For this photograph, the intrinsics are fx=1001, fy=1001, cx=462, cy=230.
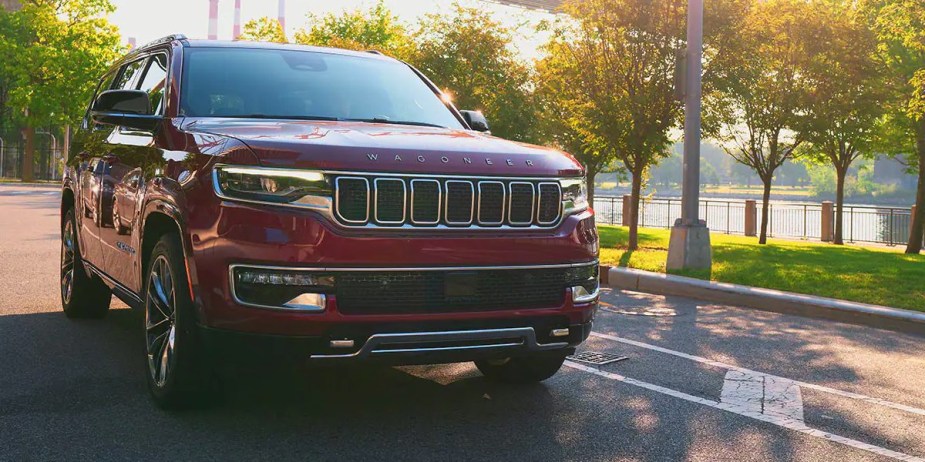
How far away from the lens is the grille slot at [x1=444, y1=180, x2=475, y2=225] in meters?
4.66

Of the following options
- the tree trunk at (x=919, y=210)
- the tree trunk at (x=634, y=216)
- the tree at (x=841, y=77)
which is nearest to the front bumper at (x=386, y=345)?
the tree trunk at (x=634, y=216)

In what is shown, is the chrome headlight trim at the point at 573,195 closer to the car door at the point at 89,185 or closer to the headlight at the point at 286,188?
the headlight at the point at 286,188

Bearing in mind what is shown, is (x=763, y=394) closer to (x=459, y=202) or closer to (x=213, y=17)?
(x=459, y=202)

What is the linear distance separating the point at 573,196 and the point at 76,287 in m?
4.61

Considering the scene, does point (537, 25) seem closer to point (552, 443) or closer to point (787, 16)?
point (787, 16)

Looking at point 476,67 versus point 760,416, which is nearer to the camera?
point 760,416

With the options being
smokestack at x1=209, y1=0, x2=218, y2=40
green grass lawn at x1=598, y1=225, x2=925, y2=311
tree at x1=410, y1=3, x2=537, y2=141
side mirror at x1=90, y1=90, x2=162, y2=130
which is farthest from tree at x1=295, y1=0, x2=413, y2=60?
side mirror at x1=90, y1=90, x2=162, y2=130

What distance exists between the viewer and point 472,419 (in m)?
5.15

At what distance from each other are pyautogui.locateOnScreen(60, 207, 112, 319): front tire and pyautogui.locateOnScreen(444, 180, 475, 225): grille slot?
4.12 metres

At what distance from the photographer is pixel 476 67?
995 inches

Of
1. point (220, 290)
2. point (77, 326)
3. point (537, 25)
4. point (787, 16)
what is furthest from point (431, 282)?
point (787, 16)

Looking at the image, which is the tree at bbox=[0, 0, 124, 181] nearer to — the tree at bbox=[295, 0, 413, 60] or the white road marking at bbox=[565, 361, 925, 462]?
the tree at bbox=[295, 0, 413, 60]

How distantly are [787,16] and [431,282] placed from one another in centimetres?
2011

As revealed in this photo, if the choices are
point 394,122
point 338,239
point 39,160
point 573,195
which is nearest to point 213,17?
point 39,160
